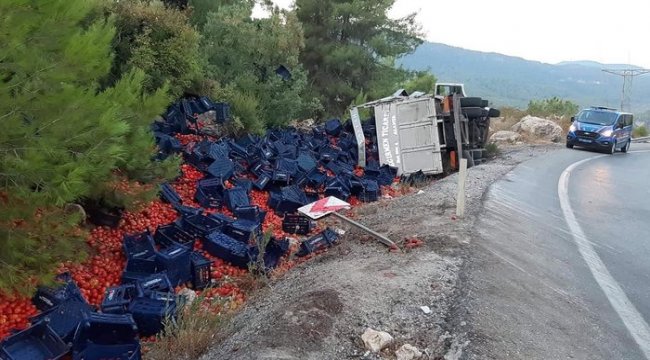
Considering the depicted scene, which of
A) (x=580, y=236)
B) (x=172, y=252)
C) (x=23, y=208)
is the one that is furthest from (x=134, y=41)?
(x=580, y=236)

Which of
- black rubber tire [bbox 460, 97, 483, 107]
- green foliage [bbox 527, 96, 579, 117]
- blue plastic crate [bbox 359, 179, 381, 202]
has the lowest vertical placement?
green foliage [bbox 527, 96, 579, 117]

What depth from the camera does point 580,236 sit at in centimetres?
885

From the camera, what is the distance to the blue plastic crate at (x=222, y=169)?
37.6 feet

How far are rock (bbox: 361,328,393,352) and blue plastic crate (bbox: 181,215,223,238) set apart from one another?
4528mm

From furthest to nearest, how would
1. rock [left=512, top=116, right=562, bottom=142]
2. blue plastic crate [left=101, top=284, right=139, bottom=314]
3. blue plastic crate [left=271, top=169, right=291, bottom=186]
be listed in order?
1. rock [left=512, top=116, right=562, bottom=142]
2. blue plastic crate [left=271, top=169, right=291, bottom=186]
3. blue plastic crate [left=101, top=284, right=139, bottom=314]

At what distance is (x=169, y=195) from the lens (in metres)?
9.95

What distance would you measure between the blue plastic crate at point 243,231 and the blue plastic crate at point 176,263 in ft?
4.15

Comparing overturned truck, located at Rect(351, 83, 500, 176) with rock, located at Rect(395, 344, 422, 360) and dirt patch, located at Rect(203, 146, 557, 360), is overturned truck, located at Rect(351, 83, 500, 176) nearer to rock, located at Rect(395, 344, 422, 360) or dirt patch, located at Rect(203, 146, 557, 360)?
dirt patch, located at Rect(203, 146, 557, 360)

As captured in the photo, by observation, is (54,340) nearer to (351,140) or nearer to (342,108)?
(351,140)

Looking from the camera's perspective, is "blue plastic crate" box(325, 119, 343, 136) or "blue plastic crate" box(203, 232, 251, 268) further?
"blue plastic crate" box(325, 119, 343, 136)

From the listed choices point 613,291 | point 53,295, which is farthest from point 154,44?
point 613,291

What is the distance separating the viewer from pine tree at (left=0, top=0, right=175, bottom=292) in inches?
178

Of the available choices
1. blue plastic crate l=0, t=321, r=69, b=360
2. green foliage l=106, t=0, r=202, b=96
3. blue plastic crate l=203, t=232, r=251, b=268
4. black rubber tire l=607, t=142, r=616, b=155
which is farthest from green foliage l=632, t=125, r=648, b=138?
blue plastic crate l=0, t=321, r=69, b=360

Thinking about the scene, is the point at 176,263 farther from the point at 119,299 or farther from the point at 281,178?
the point at 281,178
